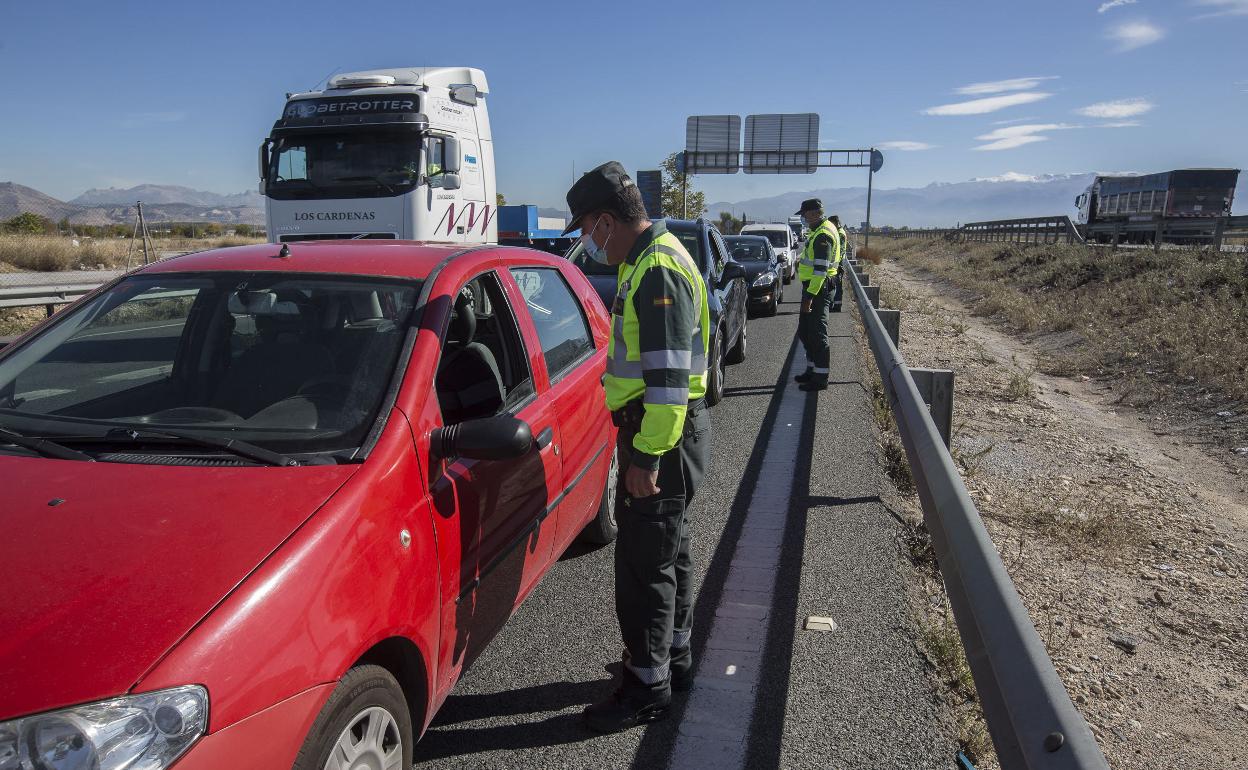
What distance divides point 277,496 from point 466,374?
4.47 ft

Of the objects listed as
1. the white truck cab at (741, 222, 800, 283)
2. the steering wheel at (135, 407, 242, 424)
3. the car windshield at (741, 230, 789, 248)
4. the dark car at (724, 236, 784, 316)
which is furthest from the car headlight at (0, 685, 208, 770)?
the car windshield at (741, 230, 789, 248)

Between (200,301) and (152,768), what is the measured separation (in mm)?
2052

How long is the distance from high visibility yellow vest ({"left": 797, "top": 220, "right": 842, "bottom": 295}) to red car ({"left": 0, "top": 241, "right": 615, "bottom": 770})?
5.70m

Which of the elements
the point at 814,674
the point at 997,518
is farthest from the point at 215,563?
the point at 997,518

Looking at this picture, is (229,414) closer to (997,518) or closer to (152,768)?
(152,768)

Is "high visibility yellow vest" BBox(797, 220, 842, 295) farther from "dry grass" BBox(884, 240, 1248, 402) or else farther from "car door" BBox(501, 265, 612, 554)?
"car door" BBox(501, 265, 612, 554)

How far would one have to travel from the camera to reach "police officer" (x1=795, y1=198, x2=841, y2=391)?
9023 mm

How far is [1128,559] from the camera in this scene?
15.7 feet

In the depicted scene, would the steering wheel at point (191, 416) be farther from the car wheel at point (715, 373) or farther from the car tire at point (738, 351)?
the car tire at point (738, 351)

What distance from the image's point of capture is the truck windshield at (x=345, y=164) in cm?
1205

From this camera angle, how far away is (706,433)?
327cm

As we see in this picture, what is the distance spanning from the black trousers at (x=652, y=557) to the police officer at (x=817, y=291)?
6.12 metres

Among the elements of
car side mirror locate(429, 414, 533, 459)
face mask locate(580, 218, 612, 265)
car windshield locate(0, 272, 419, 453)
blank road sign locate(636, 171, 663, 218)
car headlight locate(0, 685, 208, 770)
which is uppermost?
blank road sign locate(636, 171, 663, 218)

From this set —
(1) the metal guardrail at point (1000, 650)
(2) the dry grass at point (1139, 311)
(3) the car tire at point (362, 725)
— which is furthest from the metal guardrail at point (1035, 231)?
(3) the car tire at point (362, 725)
